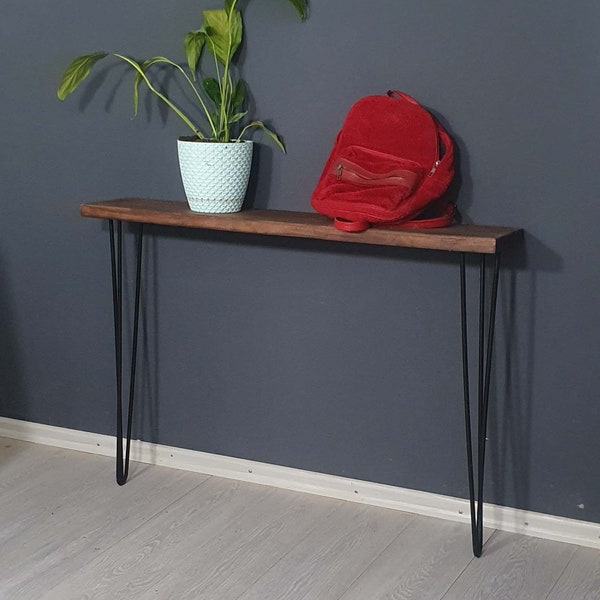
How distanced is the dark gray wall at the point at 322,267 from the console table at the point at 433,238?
6 centimetres

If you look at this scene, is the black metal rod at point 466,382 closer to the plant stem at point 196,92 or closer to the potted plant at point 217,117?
the potted plant at point 217,117

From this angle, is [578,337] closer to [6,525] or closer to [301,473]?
[301,473]

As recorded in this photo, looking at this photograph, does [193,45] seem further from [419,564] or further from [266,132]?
[419,564]

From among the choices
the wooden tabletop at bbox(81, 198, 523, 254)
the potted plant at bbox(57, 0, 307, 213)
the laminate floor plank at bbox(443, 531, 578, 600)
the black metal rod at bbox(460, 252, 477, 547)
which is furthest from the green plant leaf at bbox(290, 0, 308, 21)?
the laminate floor plank at bbox(443, 531, 578, 600)

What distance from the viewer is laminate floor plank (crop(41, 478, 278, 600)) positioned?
2.00m

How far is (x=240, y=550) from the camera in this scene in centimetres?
215

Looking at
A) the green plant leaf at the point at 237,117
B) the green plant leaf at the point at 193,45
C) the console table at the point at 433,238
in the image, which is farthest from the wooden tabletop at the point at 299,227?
the green plant leaf at the point at 193,45

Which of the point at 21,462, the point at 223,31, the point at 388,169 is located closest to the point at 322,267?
the point at 388,169

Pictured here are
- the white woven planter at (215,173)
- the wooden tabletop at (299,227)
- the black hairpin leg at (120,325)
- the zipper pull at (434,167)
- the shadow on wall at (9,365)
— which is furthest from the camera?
the shadow on wall at (9,365)

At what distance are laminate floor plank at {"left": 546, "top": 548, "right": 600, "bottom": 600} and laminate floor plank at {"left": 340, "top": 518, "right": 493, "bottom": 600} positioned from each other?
0.20m

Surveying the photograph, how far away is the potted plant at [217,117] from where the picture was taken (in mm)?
2178

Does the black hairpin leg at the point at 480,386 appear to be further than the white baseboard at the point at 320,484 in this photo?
No

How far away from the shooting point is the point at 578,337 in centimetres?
208

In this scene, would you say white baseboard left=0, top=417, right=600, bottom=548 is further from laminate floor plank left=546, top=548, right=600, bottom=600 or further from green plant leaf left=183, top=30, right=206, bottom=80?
green plant leaf left=183, top=30, right=206, bottom=80
